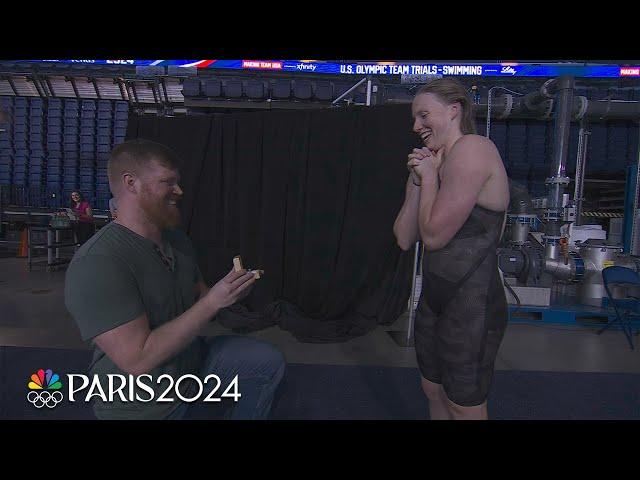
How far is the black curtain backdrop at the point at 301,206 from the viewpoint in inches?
135

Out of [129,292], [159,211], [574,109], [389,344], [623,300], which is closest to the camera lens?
[129,292]

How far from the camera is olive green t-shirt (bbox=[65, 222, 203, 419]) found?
973mm

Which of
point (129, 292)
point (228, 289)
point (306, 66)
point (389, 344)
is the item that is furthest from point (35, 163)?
point (228, 289)

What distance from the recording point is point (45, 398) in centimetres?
135

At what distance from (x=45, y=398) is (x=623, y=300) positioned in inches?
165

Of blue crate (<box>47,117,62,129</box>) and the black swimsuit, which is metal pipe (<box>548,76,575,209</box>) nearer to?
the black swimsuit

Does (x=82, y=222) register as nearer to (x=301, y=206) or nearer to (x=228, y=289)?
(x=301, y=206)

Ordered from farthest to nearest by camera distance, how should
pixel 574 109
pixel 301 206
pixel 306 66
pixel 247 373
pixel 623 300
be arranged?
pixel 306 66 → pixel 574 109 → pixel 301 206 → pixel 623 300 → pixel 247 373

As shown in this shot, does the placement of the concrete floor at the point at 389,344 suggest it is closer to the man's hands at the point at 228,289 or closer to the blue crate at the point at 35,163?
the man's hands at the point at 228,289

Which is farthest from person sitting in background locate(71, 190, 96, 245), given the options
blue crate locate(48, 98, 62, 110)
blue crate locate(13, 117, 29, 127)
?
blue crate locate(13, 117, 29, 127)

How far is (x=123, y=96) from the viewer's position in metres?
8.48

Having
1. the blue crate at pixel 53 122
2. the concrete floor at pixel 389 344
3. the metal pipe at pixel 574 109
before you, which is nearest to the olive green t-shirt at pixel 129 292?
the concrete floor at pixel 389 344

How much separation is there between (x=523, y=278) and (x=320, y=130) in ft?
8.32

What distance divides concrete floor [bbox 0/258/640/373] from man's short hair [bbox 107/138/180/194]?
6.09ft
